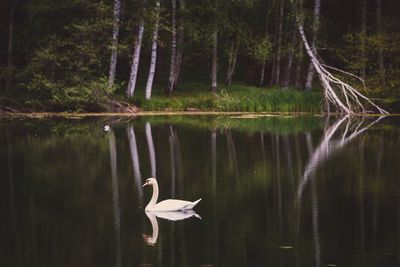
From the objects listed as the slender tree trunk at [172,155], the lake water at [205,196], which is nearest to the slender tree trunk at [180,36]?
the slender tree trunk at [172,155]

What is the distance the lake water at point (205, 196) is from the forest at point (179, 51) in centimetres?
855

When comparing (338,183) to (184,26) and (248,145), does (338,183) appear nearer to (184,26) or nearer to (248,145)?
(248,145)

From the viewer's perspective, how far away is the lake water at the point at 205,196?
44.1ft

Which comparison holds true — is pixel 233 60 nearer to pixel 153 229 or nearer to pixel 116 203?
pixel 116 203

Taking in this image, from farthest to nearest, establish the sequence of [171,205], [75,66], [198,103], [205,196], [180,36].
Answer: [180,36] → [198,103] → [75,66] → [205,196] → [171,205]

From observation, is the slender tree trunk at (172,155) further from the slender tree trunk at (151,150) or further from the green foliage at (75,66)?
the green foliage at (75,66)

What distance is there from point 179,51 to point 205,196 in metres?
28.8

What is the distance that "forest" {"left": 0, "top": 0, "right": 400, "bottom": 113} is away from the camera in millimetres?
42688

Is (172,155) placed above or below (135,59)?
below

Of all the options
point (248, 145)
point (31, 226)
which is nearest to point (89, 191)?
point (31, 226)

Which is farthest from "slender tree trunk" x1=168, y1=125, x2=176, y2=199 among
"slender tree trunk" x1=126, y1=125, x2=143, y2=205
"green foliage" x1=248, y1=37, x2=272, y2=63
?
"green foliage" x1=248, y1=37, x2=272, y2=63

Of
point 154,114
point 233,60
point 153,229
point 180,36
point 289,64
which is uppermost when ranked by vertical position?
point 180,36

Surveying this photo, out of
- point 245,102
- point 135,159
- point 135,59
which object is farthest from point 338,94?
point 135,159

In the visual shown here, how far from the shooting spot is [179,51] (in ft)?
154
